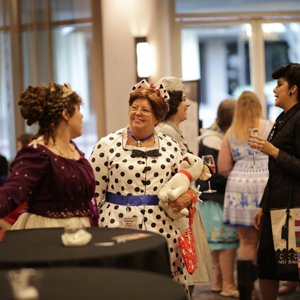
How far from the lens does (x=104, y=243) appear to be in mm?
3322

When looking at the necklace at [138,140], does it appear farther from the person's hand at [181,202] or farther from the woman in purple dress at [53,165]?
the woman in purple dress at [53,165]

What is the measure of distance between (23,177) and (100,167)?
2.61 feet

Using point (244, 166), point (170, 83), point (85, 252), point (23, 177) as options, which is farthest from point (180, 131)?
point (85, 252)

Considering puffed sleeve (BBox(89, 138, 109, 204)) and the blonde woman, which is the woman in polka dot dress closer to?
puffed sleeve (BBox(89, 138, 109, 204))

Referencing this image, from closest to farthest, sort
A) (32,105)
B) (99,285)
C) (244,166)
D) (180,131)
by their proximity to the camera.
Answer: (99,285) → (32,105) → (180,131) → (244,166)

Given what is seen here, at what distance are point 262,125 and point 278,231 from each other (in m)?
1.44

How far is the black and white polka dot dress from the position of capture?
13.8 feet

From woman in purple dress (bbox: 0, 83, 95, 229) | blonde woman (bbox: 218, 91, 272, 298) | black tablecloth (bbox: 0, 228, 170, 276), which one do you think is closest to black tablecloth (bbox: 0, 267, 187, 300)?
black tablecloth (bbox: 0, 228, 170, 276)

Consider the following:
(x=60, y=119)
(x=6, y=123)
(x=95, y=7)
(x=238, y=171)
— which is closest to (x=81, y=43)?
(x=95, y=7)

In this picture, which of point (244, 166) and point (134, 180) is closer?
point (134, 180)

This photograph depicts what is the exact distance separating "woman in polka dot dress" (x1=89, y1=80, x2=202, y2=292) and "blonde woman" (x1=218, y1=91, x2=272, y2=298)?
1756 millimetres

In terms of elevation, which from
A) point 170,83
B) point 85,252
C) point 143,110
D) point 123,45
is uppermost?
point 123,45

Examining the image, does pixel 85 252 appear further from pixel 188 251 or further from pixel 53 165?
pixel 188 251

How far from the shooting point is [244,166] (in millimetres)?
6137
